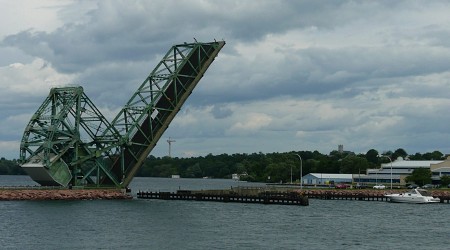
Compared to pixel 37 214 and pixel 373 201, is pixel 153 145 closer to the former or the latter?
pixel 37 214

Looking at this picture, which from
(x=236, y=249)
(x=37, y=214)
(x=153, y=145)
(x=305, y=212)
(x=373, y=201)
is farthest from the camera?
(x=373, y=201)

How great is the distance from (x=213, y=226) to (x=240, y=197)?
2524 centimetres

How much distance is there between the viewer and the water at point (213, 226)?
42188 mm

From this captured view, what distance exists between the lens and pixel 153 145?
68.8 metres

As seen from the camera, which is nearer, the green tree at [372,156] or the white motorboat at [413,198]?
the white motorboat at [413,198]

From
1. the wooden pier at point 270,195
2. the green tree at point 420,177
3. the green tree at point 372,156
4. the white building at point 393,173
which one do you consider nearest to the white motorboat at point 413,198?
the wooden pier at point 270,195

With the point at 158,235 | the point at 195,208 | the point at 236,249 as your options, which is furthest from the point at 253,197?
the point at 236,249

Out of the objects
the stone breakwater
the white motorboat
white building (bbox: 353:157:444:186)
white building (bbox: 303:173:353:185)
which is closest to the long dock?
the white motorboat

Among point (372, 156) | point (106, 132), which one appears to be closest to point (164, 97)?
point (106, 132)

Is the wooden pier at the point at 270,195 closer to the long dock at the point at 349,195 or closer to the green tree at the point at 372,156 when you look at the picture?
the long dock at the point at 349,195

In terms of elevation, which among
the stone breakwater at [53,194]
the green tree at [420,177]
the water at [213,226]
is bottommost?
the water at [213,226]

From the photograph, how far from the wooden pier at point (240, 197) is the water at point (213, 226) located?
1909 millimetres

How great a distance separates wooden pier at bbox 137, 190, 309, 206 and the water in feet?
6.26

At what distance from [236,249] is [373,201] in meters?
46.7
